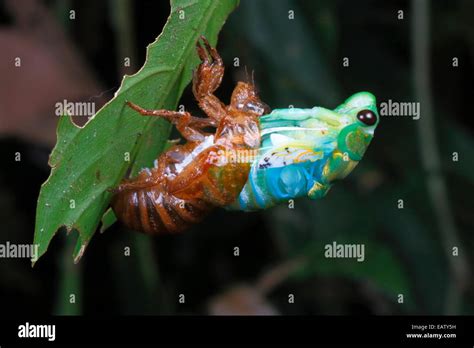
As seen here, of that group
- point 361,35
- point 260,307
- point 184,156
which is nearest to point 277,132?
point 184,156

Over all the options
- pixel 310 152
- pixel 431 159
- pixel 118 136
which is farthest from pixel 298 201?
pixel 118 136

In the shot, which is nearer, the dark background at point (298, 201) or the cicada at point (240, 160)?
the cicada at point (240, 160)

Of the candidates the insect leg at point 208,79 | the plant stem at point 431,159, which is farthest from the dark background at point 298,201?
the insect leg at point 208,79

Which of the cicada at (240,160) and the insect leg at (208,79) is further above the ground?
the insect leg at (208,79)

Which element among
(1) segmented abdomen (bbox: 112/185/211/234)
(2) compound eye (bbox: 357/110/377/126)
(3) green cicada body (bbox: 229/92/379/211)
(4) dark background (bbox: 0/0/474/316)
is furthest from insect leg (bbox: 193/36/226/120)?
(4) dark background (bbox: 0/0/474/316)

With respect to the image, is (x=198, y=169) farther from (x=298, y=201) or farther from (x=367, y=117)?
(x=298, y=201)

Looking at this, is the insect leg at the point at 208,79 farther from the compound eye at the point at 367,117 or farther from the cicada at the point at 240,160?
the compound eye at the point at 367,117
